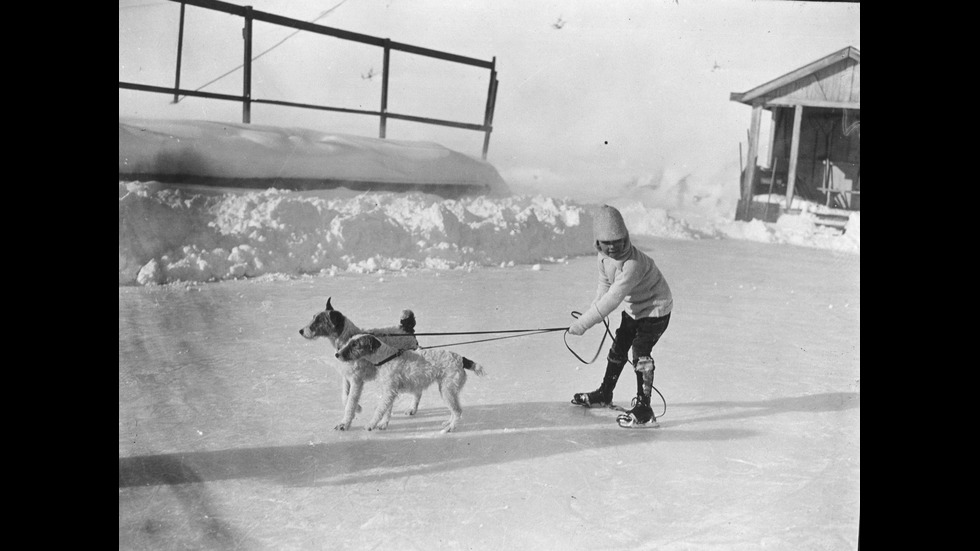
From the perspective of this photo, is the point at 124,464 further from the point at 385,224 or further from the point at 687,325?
the point at 687,325

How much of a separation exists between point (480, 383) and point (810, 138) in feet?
7.05

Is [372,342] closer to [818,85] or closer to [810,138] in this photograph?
[818,85]

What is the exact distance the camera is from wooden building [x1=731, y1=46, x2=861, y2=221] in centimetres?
320

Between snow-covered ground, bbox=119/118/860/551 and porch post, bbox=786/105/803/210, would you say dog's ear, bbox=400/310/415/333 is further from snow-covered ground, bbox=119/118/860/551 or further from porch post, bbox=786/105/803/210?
porch post, bbox=786/105/803/210

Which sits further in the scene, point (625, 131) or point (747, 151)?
point (747, 151)

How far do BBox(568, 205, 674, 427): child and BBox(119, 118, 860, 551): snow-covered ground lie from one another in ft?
0.26

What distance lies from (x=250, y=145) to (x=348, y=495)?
5.68 feet

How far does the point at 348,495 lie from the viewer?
7.77 ft

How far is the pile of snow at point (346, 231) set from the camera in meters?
3.13

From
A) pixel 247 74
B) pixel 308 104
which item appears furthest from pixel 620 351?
pixel 247 74

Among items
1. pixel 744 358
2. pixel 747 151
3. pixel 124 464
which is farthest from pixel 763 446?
pixel 124 464

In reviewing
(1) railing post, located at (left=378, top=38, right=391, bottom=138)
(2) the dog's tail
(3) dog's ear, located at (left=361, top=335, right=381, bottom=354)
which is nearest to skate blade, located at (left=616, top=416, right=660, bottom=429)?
(2) the dog's tail

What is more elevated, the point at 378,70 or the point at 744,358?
the point at 378,70

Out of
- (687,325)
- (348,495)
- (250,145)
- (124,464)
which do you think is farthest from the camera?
(250,145)
